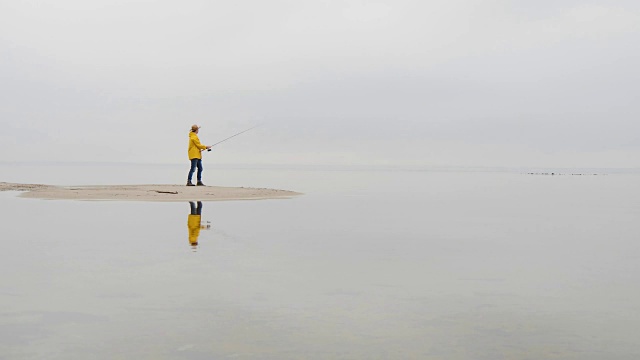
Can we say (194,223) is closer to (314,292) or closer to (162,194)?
(314,292)

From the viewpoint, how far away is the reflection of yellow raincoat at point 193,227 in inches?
456

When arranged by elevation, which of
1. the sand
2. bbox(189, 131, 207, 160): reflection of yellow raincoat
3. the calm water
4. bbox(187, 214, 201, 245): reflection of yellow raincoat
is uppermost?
bbox(189, 131, 207, 160): reflection of yellow raincoat

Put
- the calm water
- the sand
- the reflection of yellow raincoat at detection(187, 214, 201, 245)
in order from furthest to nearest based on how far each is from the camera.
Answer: the sand < the reflection of yellow raincoat at detection(187, 214, 201, 245) < the calm water

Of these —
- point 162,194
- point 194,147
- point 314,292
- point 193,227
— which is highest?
point 194,147

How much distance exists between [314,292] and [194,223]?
25.2 ft

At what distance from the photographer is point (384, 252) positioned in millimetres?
10406

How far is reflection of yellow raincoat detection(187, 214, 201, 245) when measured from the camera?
11586mm

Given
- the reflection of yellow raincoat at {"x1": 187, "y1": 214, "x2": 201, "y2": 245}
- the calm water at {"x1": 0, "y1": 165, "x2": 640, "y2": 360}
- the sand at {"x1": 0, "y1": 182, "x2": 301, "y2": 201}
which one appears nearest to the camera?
the calm water at {"x1": 0, "y1": 165, "x2": 640, "y2": 360}

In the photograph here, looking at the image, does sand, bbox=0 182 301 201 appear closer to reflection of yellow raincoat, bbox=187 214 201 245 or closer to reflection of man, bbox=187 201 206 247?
reflection of man, bbox=187 201 206 247

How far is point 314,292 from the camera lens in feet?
23.6

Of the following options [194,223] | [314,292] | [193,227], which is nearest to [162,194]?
[194,223]

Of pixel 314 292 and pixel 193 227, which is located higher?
pixel 193 227

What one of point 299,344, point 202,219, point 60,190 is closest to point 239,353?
point 299,344

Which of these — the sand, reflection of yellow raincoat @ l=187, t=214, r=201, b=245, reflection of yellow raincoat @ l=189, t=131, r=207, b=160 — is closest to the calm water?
reflection of yellow raincoat @ l=187, t=214, r=201, b=245
